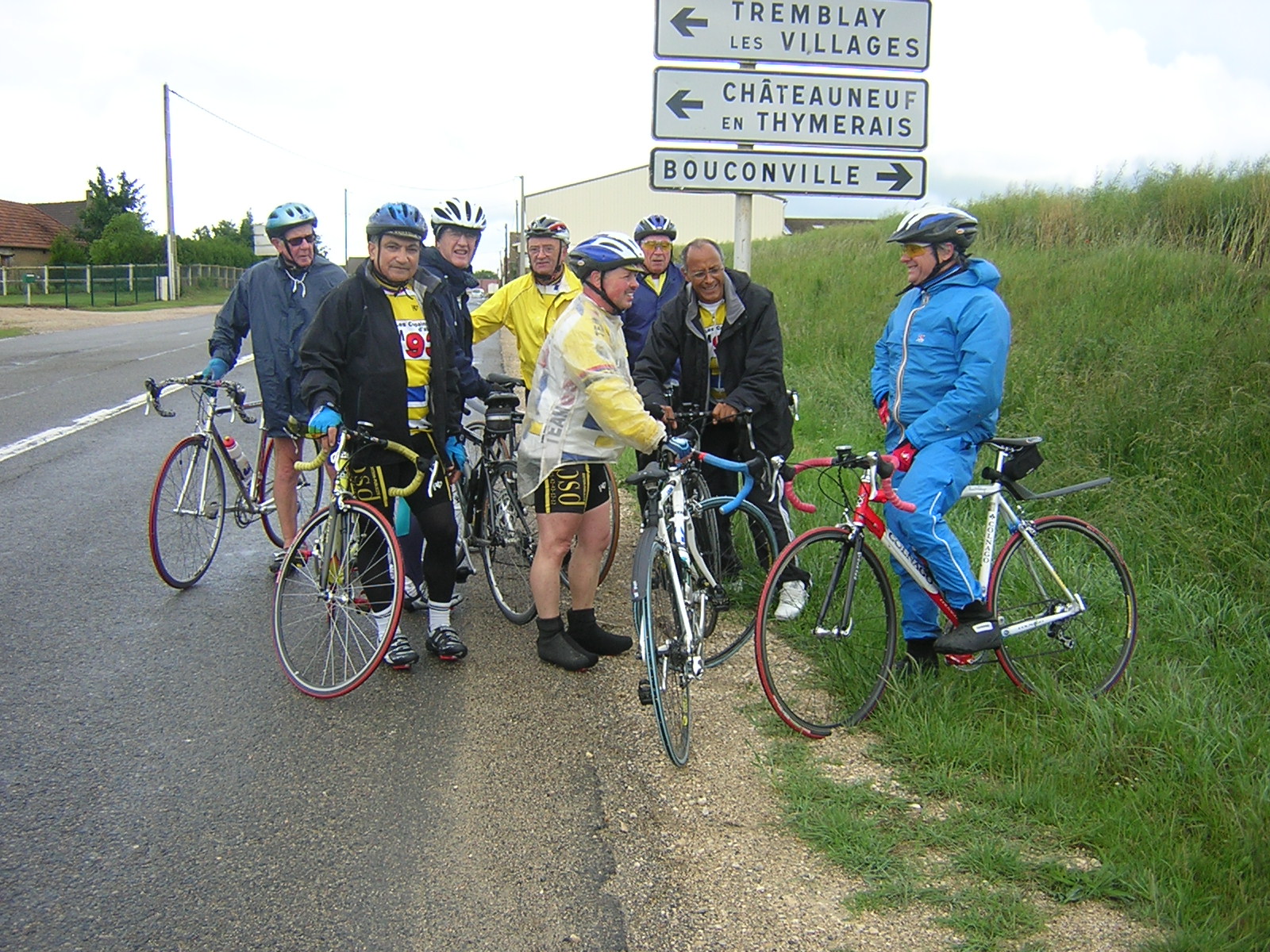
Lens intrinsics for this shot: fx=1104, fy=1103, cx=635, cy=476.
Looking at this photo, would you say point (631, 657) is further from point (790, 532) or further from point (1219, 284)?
point (1219, 284)

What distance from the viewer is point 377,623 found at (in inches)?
193

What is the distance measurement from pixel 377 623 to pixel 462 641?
0.67 metres

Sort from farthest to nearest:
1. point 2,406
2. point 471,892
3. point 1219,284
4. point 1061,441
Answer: point 2,406 < point 1219,284 < point 1061,441 < point 471,892

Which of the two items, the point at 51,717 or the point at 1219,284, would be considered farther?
the point at 1219,284

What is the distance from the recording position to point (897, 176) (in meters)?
7.00

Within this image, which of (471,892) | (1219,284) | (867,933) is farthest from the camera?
(1219,284)

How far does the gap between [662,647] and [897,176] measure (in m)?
4.17

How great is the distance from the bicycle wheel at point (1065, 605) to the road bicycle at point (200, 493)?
389 centimetres

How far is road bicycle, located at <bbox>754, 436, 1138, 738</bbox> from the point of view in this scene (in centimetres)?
437

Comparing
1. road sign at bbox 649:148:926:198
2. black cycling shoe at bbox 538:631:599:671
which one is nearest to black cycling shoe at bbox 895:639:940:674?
black cycling shoe at bbox 538:631:599:671

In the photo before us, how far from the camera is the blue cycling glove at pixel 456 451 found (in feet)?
17.7

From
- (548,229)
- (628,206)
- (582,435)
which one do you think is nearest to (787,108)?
(548,229)

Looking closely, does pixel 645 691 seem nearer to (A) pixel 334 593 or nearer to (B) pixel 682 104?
(A) pixel 334 593

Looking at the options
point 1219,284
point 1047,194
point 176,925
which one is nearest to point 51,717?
point 176,925
